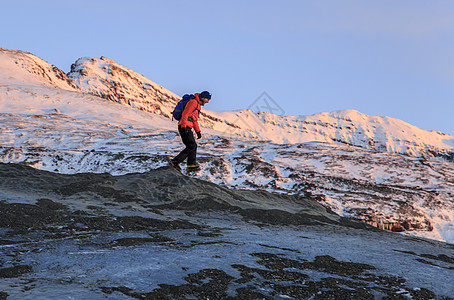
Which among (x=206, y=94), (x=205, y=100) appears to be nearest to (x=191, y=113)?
(x=205, y=100)

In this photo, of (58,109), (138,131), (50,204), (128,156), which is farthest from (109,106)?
(50,204)


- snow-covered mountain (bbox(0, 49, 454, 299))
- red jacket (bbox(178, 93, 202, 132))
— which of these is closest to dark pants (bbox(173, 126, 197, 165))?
red jacket (bbox(178, 93, 202, 132))

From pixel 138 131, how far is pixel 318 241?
77349mm

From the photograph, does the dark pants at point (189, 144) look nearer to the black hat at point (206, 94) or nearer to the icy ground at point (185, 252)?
the black hat at point (206, 94)

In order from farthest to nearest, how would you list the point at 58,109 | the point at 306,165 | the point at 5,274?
the point at 58,109 → the point at 306,165 → the point at 5,274

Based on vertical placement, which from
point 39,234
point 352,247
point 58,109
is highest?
point 58,109

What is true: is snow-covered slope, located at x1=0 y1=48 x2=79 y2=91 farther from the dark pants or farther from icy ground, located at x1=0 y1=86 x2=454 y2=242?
the dark pants

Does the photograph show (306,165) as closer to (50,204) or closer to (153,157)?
(153,157)

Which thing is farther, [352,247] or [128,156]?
[128,156]

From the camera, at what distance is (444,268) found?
807cm

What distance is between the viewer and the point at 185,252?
7.27m

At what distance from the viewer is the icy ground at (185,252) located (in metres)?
5.39

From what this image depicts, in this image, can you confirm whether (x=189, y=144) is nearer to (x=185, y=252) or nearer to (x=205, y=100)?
(x=205, y=100)

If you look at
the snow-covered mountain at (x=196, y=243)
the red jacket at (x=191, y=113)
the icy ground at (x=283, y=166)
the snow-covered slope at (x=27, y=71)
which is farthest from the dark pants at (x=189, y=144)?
the snow-covered slope at (x=27, y=71)
